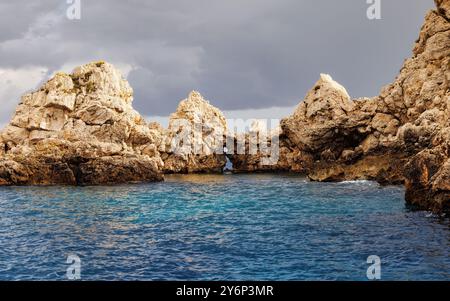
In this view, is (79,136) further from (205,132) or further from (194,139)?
(205,132)

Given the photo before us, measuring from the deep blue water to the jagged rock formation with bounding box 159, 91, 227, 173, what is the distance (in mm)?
58711

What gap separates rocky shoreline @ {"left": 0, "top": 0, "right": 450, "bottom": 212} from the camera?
227 feet

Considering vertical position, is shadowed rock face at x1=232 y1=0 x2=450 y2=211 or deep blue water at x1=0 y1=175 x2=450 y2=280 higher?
shadowed rock face at x1=232 y1=0 x2=450 y2=211

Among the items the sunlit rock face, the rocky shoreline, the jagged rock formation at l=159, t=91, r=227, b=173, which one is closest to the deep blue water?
the sunlit rock face

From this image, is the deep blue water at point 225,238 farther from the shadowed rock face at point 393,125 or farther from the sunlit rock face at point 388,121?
the sunlit rock face at point 388,121

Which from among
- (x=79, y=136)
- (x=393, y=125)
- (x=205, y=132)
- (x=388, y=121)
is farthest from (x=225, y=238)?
(x=205, y=132)

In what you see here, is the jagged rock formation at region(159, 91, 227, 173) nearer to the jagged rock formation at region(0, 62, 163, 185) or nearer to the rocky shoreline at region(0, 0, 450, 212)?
the rocky shoreline at region(0, 0, 450, 212)

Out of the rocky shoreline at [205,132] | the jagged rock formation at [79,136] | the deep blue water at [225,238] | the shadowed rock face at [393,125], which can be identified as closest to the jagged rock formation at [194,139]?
the rocky shoreline at [205,132]

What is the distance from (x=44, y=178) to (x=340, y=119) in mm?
51395

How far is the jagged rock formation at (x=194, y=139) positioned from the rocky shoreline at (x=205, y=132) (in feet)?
0.89

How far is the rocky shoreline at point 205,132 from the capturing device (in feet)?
227

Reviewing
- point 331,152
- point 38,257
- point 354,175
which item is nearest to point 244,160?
point 331,152

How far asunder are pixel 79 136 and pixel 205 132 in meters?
40.2
